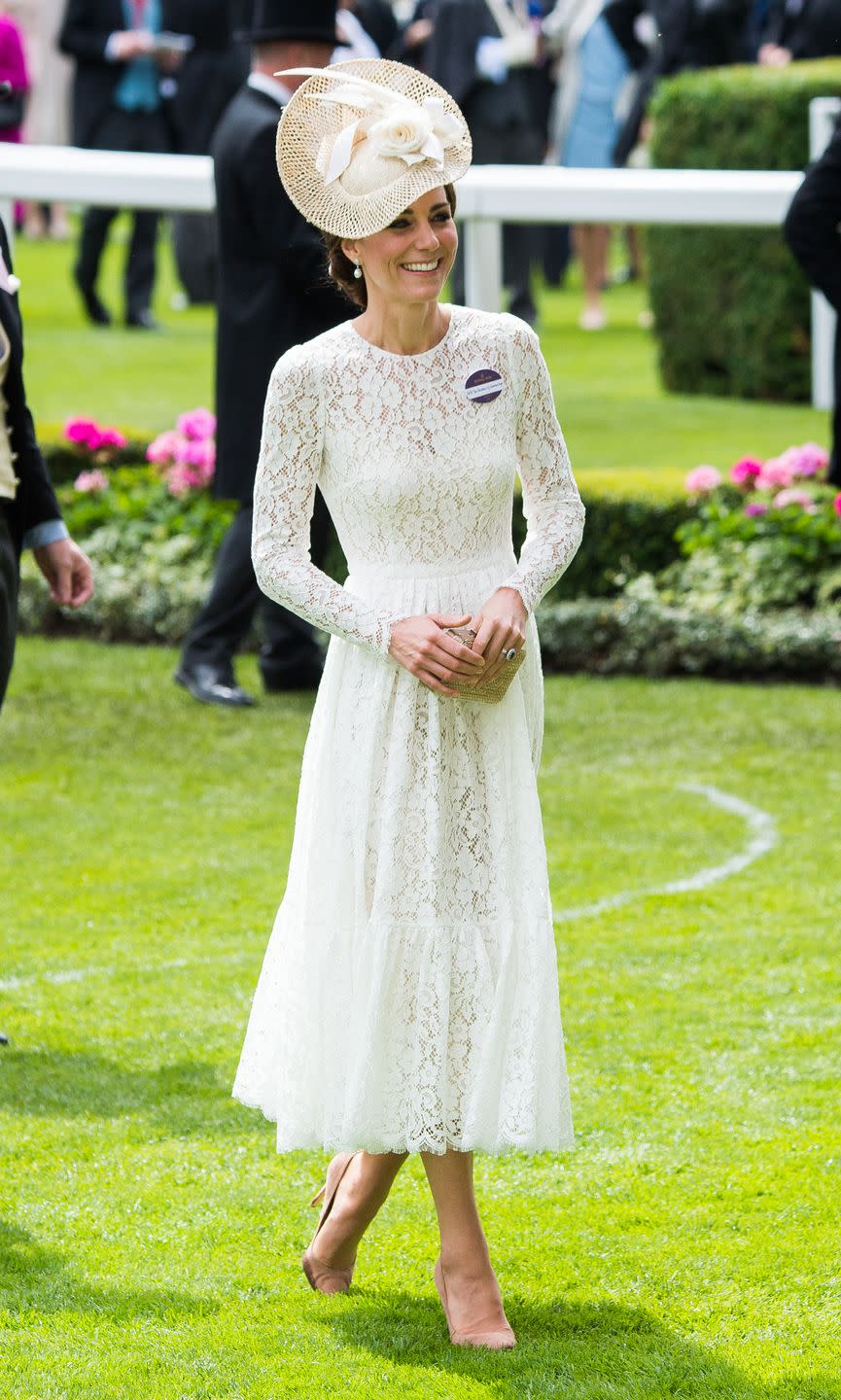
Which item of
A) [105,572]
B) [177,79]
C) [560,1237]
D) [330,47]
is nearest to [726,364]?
[177,79]

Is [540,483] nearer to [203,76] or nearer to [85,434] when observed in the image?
[85,434]

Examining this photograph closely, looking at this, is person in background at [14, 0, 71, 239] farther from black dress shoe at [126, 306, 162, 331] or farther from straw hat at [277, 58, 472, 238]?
straw hat at [277, 58, 472, 238]

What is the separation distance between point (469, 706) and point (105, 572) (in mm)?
5955

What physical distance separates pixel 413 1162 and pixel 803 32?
14914 mm

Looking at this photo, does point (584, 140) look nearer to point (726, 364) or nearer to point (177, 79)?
point (177, 79)

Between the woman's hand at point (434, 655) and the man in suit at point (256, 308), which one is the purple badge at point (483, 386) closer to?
the woman's hand at point (434, 655)

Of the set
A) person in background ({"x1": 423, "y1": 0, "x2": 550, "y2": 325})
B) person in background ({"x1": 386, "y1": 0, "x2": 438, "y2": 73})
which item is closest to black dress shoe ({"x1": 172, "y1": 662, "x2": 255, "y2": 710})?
person in background ({"x1": 423, "y1": 0, "x2": 550, "y2": 325})

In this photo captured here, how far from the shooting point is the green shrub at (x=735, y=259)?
1359 centimetres

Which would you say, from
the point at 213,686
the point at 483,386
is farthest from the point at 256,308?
the point at 483,386

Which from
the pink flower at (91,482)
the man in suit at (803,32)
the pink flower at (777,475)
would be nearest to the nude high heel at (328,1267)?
the pink flower at (777,475)

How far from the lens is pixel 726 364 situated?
47.5 ft

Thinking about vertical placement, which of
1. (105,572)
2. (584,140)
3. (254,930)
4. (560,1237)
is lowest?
(584,140)

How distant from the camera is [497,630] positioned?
374 centimetres

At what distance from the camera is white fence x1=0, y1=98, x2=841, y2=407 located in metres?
9.77
